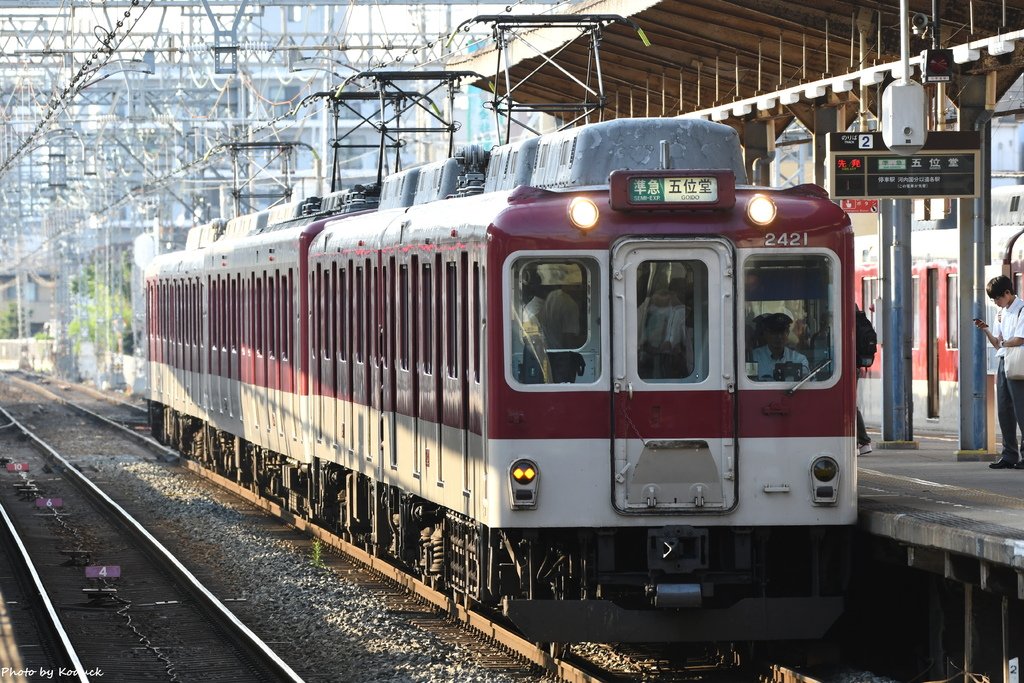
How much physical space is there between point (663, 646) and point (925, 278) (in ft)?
40.3

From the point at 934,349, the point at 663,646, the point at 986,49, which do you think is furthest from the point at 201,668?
the point at 934,349

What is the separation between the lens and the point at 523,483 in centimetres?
1020

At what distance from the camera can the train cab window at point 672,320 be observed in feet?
33.7

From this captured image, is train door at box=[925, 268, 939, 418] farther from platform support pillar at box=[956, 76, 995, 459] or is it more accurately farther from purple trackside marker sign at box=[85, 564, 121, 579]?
purple trackside marker sign at box=[85, 564, 121, 579]

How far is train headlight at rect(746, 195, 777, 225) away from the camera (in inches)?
405

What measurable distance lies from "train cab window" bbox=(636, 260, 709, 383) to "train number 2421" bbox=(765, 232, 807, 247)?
0.38 metres

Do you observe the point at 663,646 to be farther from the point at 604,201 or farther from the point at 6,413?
the point at 6,413

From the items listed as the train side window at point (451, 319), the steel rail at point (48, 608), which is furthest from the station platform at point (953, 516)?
the steel rail at point (48, 608)

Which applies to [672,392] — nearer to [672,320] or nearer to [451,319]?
[672,320]

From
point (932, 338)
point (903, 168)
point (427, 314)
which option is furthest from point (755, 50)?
point (427, 314)

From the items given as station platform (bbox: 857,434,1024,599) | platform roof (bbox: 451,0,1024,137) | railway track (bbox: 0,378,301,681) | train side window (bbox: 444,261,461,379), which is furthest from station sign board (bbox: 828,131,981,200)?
railway track (bbox: 0,378,301,681)

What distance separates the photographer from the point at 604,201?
10.3 metres

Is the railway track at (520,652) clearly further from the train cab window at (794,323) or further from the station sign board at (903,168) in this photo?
the station sign board at (903,168)

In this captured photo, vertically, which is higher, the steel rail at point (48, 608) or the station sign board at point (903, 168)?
the station sign board at point (903, 168)
